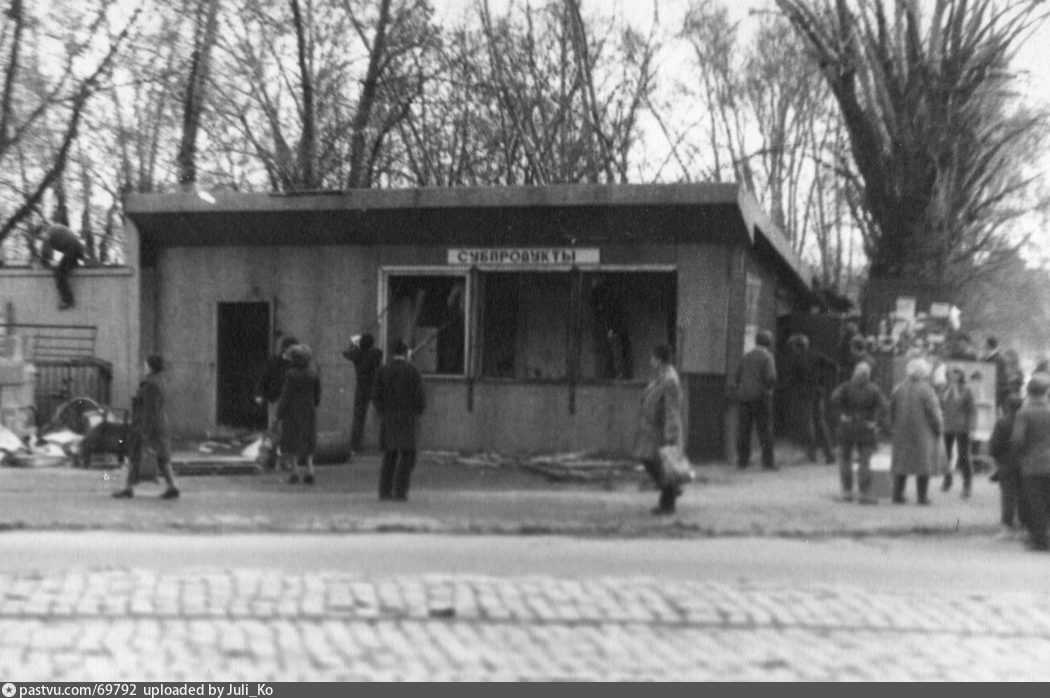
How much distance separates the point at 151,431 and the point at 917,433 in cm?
762

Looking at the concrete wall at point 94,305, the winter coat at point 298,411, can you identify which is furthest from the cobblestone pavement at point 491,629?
the concrete wall at point 94,305

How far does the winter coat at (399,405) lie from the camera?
14211 millimetres

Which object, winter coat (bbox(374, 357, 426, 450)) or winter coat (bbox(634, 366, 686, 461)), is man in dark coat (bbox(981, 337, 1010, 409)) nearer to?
winter coat (bbox(634, 366, 686, 461))

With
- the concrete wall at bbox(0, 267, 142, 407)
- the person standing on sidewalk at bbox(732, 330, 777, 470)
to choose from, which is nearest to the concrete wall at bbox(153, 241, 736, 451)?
the person standing on sidewalk at bbox(732, 330, 777, 470)

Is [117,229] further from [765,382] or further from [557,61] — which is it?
[765,382]

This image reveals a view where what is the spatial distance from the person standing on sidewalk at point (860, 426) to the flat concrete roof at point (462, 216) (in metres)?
3.27

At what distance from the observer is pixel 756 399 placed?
1814cm

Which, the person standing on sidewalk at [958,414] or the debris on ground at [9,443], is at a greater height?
the person standing on sidewalk at [958,414]

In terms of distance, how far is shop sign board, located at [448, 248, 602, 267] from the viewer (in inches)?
740

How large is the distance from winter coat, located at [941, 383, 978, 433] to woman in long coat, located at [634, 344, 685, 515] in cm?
452

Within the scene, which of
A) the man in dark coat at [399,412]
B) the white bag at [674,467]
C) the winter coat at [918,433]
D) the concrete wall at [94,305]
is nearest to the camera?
the white bag at [674,467]

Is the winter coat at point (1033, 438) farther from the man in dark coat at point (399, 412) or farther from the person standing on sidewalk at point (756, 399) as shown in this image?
the person standing on sidewalk at point (756, 399)

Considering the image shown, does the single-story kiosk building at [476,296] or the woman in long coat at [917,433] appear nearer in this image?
the woman in long coat at [917,433]

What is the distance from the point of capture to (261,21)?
28031mm
